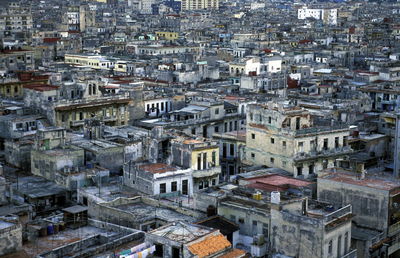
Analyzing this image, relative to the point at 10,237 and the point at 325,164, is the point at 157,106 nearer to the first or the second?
the point at 325,164

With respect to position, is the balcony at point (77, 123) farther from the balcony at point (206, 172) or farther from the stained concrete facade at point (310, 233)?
the stained concrete facade at point (310, 233)

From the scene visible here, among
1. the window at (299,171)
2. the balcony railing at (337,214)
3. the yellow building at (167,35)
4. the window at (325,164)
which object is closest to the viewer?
the balcony railing at (337,214)

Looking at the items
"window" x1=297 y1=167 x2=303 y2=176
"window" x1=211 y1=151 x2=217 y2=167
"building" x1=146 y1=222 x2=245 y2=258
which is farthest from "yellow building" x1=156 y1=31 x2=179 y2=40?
"building" x1=146 y1=222 x2=245 y2=258

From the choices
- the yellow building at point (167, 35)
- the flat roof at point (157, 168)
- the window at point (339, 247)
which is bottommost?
the window at point (339, 247)

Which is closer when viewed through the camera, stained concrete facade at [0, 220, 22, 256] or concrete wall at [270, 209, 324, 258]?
stained concrete facade at [0, 220, 22, 256]

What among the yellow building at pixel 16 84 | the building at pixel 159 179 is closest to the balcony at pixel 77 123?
the yellow building at pixel 16 84

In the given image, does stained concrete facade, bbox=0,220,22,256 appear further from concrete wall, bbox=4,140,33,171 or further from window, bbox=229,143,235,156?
window, bbox=229,143,235,156

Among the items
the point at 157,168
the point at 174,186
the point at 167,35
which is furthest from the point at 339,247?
the point at 167,35

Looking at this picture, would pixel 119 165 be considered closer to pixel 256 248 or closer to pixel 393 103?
pixel 256 248

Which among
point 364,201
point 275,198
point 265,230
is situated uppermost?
point 275,198
